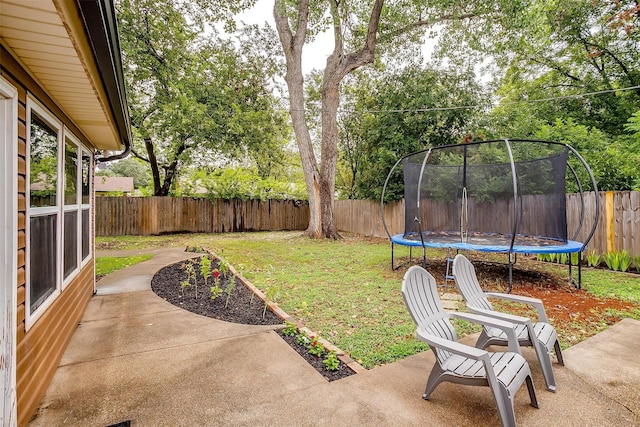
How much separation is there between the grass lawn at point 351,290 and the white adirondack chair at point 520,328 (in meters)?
0.59

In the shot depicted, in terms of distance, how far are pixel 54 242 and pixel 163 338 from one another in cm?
127

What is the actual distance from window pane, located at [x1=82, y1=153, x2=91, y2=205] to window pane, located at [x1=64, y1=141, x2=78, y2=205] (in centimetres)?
48

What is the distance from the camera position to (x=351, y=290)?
4.64m

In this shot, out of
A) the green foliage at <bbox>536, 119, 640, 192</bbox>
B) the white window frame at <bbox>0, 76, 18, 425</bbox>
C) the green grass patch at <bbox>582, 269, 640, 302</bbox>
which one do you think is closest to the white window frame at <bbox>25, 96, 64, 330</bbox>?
the white window frame at <bbox>0, 76, 18, 425</bbox>

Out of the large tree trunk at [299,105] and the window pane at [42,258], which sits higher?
the large tree trunk at [299,105]

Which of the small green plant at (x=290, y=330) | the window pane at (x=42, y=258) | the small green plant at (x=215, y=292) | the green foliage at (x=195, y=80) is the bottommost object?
the small green plant at (x=290, y=330)

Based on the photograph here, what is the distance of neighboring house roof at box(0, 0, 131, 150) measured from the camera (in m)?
1.26

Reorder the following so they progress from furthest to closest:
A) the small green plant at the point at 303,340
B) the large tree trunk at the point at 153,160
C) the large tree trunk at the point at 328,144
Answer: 1. the large tree trunk at the point at 153,160
2. the large tree trunk at the point at 328,144
3. the small green plant at the point at 303,340

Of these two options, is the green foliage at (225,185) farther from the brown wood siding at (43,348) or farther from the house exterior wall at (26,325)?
the house exterior wall at (26,325)

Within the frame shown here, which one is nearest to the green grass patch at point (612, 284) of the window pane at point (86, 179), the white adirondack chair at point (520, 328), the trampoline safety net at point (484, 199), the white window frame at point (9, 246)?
the trampoline safety net at point (484, 199)

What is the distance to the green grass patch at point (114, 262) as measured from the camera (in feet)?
18.9

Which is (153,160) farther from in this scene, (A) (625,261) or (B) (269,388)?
(A) (625,261)

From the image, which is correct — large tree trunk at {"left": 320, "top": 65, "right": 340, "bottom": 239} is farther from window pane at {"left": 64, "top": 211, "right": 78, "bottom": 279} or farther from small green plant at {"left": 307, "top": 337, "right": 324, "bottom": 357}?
small green plant at {"left": 307, "top": 337, "right": 324, "bottom": 357}

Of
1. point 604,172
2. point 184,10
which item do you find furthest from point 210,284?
point 184,10
